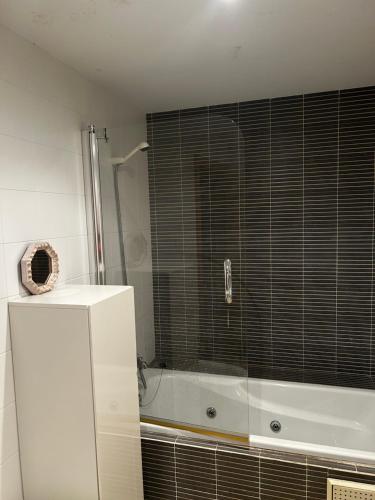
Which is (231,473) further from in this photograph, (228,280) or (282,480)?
(228,280)

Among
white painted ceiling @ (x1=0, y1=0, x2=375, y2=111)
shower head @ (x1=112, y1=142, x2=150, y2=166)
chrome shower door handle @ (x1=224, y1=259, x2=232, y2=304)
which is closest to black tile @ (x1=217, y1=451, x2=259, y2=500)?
chrome shower door handle @ (x1=224, y1=259, x2=232, y2=304)

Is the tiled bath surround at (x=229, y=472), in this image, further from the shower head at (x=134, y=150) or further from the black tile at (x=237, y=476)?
the shower head at (x=134, y=150)

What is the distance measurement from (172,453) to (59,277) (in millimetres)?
1048

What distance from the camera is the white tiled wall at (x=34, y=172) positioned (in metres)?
1.42

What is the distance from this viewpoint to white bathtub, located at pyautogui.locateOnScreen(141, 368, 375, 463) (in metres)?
1.82

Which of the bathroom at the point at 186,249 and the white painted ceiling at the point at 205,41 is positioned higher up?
the white painted ceiling at the point at 205,41

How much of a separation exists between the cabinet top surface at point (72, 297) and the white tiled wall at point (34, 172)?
3.5 inches

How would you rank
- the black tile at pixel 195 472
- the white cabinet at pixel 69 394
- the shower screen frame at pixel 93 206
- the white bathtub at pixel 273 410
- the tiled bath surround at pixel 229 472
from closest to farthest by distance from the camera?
the white cabinet at pixel 69 394 → the tiled bath surround at pixel 229 472 → the black tile at pixel 195 472 → the white bathtub at pixel 273 410 → the shower screen frame at pixel 93 206

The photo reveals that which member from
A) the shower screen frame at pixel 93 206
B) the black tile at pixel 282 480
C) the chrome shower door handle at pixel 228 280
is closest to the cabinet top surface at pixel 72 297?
the shower screen frame at pixel 93 206

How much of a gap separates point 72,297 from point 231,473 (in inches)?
44.1

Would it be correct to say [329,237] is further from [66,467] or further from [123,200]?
[66,467]

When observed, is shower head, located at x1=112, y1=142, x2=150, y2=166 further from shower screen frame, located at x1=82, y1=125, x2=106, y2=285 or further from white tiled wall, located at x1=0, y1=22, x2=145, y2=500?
white tiled wall, located at x1=0, y1=22, x2=145, y2=500

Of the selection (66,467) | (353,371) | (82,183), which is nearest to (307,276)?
(353,371)

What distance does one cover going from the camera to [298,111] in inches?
96.7
